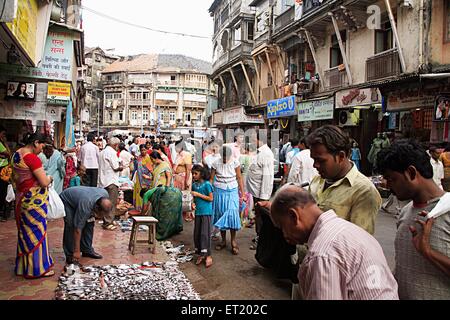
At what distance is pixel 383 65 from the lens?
14.2 metres

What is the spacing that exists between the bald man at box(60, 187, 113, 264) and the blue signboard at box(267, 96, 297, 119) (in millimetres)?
15047

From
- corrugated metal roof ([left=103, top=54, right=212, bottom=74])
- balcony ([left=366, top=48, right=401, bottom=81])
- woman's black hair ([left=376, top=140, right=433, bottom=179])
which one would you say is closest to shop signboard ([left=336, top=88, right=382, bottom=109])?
balcony ([left=366, top=48, right=401, bottom=81])

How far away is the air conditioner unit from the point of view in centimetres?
1575

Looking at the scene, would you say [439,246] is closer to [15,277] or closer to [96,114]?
[15,277]

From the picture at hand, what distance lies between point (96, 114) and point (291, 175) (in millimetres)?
65822

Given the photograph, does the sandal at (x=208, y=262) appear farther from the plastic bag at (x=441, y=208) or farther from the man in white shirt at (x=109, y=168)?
the plastic bag at (x=441, y=208)

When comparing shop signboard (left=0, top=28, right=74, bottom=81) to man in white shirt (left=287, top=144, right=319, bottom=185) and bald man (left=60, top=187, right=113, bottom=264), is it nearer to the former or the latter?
bald man (left=60, top=187, right=113, bottom=264)

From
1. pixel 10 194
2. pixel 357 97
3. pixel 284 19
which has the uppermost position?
pixel 284 19

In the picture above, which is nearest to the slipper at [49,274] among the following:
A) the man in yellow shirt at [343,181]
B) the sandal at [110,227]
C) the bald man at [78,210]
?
the bald man at [78,210]

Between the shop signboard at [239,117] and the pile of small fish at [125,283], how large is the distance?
2008cm

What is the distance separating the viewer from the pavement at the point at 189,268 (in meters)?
4.66

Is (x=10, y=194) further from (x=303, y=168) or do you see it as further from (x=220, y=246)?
(x=303, y=168)

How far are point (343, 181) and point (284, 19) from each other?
65.0ft

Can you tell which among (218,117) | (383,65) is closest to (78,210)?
(383,65)
